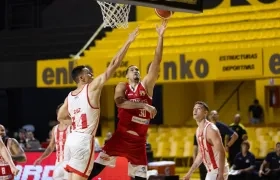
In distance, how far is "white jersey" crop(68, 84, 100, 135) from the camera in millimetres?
8820

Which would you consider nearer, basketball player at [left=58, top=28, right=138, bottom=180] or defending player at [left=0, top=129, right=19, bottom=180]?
basketball player at [left=58, top=28, right=138, bottom=180]

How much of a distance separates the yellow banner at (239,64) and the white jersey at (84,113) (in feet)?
32.3

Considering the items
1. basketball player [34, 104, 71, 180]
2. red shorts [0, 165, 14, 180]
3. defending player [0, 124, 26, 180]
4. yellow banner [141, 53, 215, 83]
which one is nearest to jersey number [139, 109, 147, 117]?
basketball player [34, 104, 71, 180]

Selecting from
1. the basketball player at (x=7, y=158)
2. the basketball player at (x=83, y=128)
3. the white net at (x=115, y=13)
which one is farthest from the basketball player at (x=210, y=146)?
the white net at (x=115, y=13)

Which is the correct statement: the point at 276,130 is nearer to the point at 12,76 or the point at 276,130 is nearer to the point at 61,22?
the point at 12,76

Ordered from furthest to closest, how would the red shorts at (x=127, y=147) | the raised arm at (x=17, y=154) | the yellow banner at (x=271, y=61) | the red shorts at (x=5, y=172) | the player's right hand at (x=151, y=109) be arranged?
the yellow banner at (x=271, y=61) → the raised arm at (x=17, y=154) → the red shorts at (x=5, y=172) → the red shorts at (x=127, y=147) → the player's right hand at (x=151, y=109)

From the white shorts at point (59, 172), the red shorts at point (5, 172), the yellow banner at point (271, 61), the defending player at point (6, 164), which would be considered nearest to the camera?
the defending player at point (6, 164)

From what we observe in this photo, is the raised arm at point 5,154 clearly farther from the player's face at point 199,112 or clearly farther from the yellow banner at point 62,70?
the yellow banner at point 62,70

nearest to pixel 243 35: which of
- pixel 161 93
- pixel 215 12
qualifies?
pixel 215 12

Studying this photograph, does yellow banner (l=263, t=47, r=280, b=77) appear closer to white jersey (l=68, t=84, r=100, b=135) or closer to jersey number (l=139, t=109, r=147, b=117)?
jersey number (l=139, t=109, r=147, b=117)

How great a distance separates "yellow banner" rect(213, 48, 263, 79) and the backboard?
29.2 ft

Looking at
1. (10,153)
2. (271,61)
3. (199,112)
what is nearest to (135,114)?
(199,112)

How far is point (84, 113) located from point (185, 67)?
10.7 meters

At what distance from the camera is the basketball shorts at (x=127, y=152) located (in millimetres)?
9695
